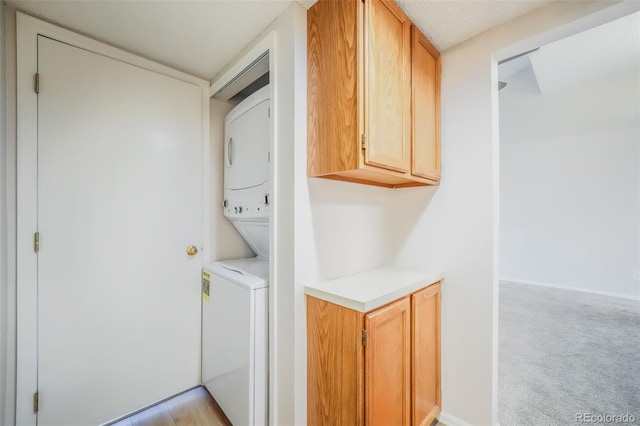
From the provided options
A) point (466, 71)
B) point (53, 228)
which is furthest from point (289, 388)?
point (466, 71)

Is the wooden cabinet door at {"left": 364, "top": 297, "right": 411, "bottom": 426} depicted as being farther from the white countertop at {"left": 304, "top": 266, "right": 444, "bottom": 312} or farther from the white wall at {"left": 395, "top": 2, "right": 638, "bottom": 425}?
the white wall at {"left": 395, "top": 2, "right": 638, "bottom": 425}

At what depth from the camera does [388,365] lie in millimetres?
1144

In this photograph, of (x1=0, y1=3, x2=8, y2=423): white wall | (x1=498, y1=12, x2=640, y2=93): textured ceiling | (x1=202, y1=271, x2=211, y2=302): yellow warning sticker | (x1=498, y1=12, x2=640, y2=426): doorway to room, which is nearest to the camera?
(x1=0, y1=3, x2=8, y2=423): white wall

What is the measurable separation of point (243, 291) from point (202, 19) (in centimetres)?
143

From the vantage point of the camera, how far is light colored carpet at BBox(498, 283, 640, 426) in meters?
1.60

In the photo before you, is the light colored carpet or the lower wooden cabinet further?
the light colored carpet

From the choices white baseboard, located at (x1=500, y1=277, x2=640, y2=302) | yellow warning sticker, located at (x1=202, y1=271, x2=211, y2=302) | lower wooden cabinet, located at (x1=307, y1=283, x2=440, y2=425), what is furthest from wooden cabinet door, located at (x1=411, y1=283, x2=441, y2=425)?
white baseboard, located at (x1=500, y1=277, x2=640, y2=302)

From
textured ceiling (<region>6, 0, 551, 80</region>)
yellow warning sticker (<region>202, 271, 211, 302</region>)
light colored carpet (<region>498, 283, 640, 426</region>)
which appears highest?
textured ceiling (<region>6, 0, 551, 80</region>)

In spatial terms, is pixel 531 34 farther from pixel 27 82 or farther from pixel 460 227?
pixel 27 82

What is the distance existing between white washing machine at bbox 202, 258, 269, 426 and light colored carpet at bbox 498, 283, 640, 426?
1455 mm

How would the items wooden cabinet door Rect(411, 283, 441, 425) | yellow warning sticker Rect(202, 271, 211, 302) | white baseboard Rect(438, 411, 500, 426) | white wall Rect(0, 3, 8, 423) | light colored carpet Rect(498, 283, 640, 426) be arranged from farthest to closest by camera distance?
yellow warning sticker Rect(202, 271, 211, 302) < light colored carpet Rect(498, 283, 640, 426) < white baseboard Rect(438, 411, 500, 426) < wooden cabinet door Rect(411, 283, 441, 425) < white wall Rect(0, 3, 8, 423)

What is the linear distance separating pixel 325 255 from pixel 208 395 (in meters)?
1.37

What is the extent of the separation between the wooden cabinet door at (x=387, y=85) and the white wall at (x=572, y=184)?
4.22m

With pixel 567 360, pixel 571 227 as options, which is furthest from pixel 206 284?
pixel 571 227
